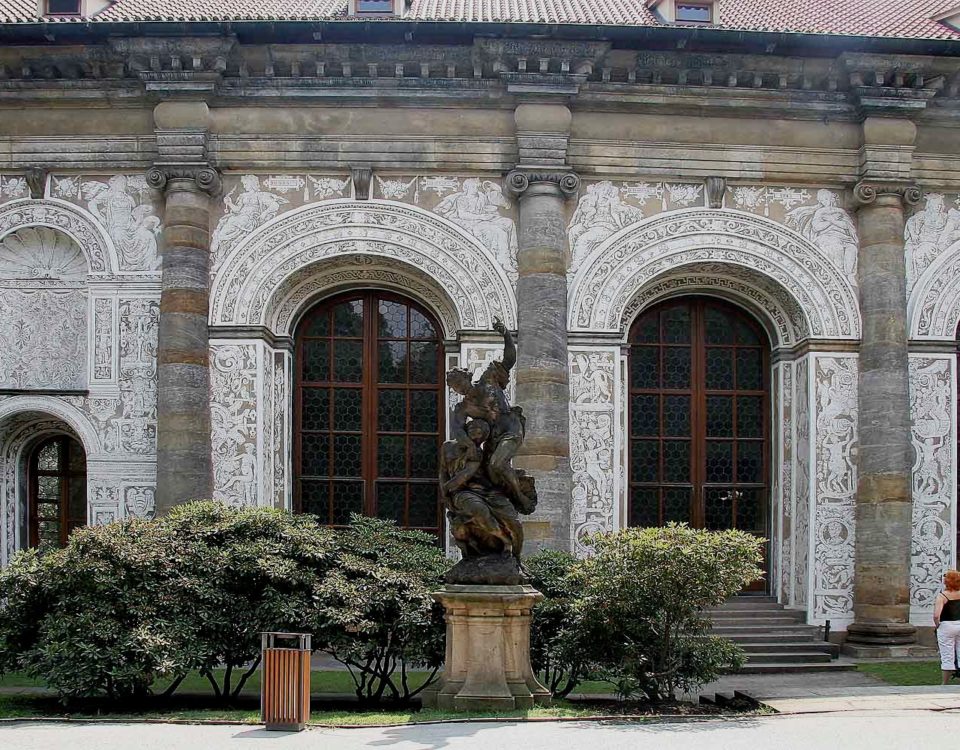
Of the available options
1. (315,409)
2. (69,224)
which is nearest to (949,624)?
(315,409)

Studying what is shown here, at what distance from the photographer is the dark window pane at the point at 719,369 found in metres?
19.6

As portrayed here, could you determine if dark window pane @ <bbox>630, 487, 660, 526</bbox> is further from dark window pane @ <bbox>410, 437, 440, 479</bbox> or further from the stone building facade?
dark window pane @ <bbox>410, 437, 440, 479</bbox>

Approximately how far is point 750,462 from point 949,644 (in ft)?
17.4

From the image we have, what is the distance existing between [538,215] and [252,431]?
5.08m

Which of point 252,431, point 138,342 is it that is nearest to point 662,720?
point 252,431

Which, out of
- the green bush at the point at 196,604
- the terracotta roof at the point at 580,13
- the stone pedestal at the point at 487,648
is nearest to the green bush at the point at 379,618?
the green bush at the point at 196,604

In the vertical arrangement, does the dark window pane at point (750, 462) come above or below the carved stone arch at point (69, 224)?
below

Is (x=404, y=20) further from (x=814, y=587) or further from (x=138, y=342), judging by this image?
(x=814, y=587)

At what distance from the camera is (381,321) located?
1942 centimetres

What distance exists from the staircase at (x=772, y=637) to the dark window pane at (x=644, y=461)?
2185 millimetres

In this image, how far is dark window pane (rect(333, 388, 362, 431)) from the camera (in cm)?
1919

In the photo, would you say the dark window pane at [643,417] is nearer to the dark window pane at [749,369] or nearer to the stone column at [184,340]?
the dark window pane at [749,369]

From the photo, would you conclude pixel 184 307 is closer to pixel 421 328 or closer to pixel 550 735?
pixel 421 328

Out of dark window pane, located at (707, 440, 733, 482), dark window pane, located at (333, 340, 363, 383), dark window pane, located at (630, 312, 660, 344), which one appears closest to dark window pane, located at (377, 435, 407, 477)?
dark window pane, located at (333, 340, 363, 383)
